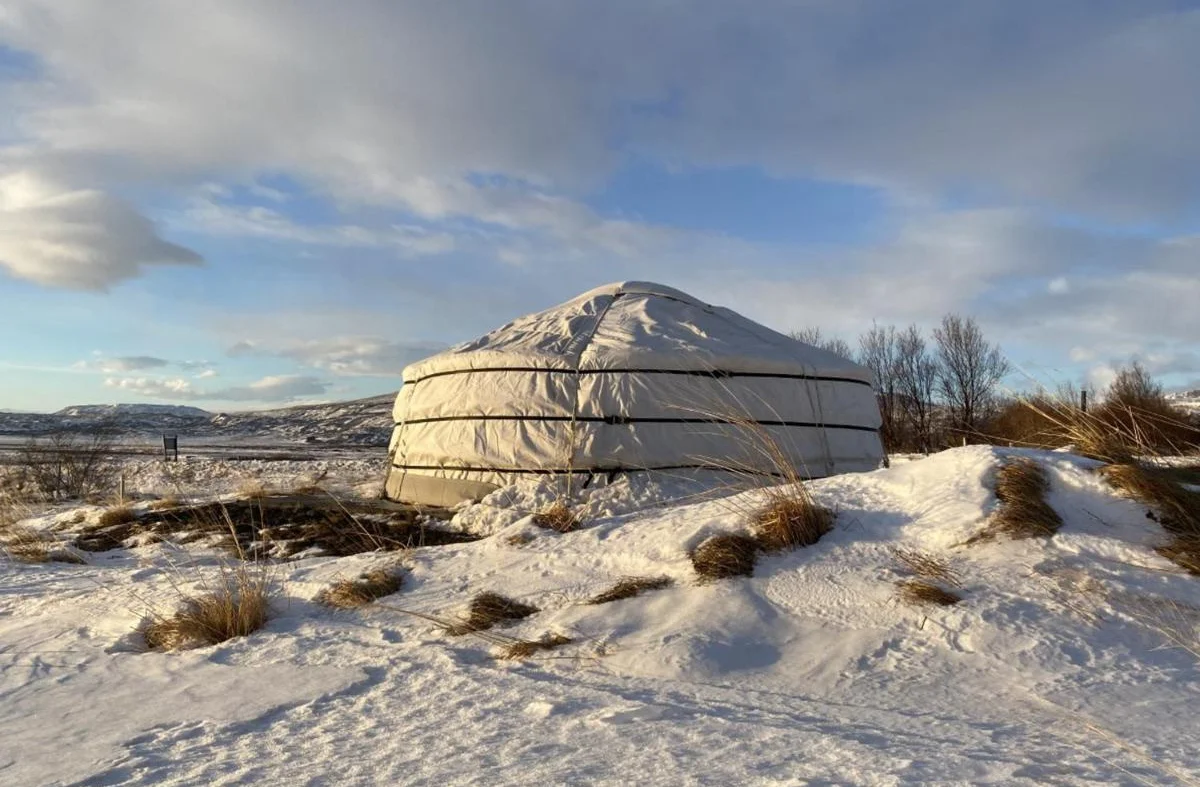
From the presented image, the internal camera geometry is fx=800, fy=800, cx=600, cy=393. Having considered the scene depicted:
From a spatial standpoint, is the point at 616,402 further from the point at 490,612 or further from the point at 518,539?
the point at 490,612

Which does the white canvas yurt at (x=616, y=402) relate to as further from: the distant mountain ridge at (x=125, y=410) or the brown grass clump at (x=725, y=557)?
the distant mountain ridge at (x=125, y=410)

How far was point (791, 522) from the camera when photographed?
344 centimetres

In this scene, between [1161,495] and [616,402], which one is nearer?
[1161,495]

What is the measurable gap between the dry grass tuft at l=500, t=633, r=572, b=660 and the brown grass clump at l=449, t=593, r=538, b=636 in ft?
0.99

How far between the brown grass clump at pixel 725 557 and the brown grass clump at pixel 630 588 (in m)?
0.16

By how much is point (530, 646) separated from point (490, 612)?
0.50 metres

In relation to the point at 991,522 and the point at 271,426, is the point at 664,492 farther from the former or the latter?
the point at 271,426

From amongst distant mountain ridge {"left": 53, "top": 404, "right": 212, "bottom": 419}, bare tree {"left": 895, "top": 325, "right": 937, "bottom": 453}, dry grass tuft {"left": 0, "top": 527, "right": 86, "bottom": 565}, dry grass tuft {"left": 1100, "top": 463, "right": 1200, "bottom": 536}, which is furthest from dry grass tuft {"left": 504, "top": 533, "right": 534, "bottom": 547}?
distant mountain ridge {"left": 53, "top": 404, "right": 212, "bottom": 419}

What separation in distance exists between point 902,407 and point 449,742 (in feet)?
72.0

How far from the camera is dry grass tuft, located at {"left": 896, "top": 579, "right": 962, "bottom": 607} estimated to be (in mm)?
2797

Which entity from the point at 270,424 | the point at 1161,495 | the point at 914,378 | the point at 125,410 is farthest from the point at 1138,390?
the point at 125,410

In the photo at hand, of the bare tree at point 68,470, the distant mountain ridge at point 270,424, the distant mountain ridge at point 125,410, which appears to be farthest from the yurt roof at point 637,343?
the distant mountain ridge at point 125,410

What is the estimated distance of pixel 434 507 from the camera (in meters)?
7.55

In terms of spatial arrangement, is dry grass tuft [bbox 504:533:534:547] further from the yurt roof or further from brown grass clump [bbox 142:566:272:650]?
the yurt roof
